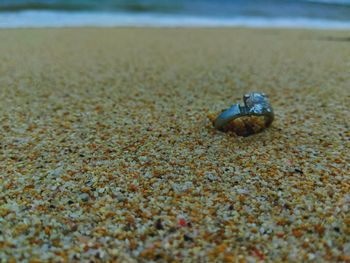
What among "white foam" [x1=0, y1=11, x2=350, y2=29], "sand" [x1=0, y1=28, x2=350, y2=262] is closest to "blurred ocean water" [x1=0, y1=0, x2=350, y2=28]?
"white foam" [x1=0, y1=11, x2=350, y2=29]

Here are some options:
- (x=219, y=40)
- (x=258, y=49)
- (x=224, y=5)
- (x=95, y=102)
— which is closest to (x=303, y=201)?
(x=95, y=102)

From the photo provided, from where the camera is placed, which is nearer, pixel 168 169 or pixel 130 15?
pixel 168 169

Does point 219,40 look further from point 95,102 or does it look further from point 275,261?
point 275,261

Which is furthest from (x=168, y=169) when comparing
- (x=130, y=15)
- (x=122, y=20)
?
(x=130, y=15)

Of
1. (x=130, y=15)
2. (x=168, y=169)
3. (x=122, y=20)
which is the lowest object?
(x=168, y=169)

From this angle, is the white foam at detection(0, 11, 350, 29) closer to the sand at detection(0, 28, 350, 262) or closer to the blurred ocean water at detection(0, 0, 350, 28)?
→ the blurred ocean water at detection(0, 0, 350, 28)

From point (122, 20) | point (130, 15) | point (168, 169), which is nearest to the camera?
point (168, 169)

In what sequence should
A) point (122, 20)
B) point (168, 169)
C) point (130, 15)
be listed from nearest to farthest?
point (168, 169) → point (122, 20) → point (130, 15)

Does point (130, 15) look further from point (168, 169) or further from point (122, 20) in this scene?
point (168, 169)
